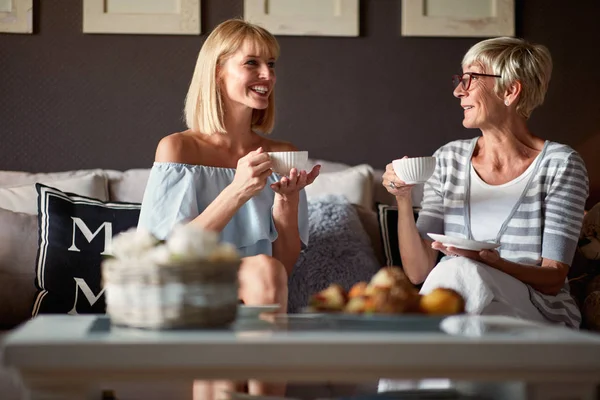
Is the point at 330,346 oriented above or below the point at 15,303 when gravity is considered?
above

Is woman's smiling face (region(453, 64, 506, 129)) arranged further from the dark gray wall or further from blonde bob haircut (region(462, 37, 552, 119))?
the dark gray wall

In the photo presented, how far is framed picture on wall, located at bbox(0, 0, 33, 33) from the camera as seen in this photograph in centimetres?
322

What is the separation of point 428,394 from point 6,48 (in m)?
2.37

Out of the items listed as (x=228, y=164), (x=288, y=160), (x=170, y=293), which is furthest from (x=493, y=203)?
(x=170, y=293)

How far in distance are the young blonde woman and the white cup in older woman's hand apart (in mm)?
260

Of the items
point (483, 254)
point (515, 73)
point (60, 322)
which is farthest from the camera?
point (515, 73)

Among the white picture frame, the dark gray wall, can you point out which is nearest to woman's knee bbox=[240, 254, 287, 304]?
the dark gray wall

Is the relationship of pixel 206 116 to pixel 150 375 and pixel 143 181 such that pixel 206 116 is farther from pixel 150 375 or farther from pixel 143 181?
pixel 150 375

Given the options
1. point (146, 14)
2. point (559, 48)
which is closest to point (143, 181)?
point (146, 14)

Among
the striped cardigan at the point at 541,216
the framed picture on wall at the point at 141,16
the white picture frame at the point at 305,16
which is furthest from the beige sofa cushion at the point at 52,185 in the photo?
the striped cardigan at the point at 541,216

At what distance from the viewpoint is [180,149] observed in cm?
255

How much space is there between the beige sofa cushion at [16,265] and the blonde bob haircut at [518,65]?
151 cm

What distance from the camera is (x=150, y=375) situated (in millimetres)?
1220

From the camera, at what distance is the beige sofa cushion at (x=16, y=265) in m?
2.61
